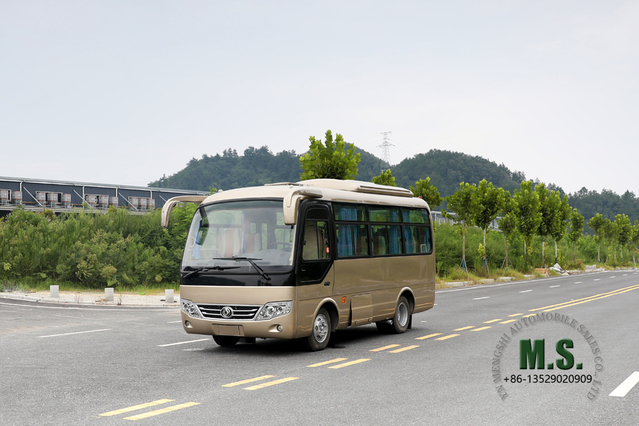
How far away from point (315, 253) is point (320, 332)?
137 cm

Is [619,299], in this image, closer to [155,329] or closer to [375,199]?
[375,199]

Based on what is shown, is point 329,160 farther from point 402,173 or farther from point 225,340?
point 402,173

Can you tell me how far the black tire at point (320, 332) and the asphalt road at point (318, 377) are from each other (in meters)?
0.24

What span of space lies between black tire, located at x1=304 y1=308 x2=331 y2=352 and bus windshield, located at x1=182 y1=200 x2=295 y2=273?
1.27 m

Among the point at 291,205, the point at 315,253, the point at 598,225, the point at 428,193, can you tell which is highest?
the point at 428,193

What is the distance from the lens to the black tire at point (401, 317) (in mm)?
13602

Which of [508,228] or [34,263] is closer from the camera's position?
[34,263]

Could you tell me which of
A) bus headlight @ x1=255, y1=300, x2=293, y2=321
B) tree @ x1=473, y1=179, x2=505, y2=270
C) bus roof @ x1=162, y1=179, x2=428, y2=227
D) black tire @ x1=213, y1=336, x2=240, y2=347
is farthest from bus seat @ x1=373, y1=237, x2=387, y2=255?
tree @ x1=473, y1=179, x2=505, y2=270

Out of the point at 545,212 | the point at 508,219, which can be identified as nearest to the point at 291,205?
the point at 508,219

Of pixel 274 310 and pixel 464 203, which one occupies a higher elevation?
pixel 464 203

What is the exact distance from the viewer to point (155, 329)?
559 inches

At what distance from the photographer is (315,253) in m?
11.1

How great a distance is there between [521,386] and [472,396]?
40.6 inches

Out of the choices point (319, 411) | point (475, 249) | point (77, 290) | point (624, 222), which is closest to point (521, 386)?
point (319, 411)
